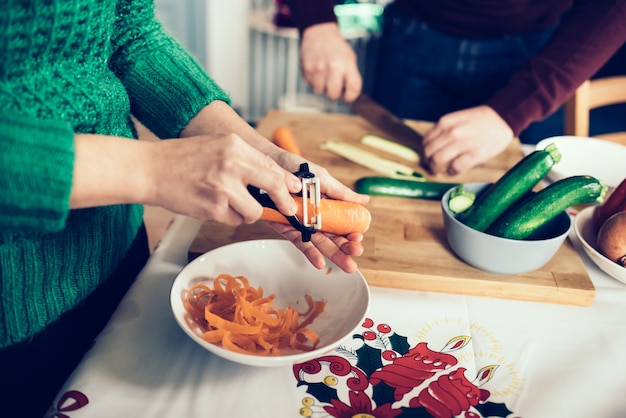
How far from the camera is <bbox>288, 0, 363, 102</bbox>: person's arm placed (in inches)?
58.5

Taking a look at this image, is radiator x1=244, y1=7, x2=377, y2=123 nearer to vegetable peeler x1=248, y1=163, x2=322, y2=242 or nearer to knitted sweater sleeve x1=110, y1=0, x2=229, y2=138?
knitted sweater sleeve x1=110, y1=0, x2=229, y2=138

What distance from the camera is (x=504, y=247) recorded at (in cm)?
93

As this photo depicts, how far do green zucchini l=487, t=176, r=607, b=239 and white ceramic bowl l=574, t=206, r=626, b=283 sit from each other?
10cm

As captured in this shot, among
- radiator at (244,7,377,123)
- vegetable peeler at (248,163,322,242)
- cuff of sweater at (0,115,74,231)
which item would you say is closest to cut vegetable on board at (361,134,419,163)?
vegetable peeler at (248,163,322,242)

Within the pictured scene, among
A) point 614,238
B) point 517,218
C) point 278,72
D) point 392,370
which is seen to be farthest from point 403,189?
point 278,72

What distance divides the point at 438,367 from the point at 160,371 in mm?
417

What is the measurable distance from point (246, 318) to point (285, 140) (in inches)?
28.5

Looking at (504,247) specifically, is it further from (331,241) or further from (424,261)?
(331,241)

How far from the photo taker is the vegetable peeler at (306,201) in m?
0.74

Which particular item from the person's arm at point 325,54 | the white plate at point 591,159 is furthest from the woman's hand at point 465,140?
the person's arm at point 325,54

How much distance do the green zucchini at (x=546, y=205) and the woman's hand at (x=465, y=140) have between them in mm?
402

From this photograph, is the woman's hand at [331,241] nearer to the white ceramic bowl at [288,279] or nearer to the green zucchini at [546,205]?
the white ceramic bowl at [288,279]

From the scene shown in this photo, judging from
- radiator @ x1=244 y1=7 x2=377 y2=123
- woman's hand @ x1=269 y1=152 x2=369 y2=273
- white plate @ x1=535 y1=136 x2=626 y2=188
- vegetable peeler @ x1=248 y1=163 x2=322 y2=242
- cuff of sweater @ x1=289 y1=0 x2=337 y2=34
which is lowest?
radiator @ x1=244 y1=7 x2=377 y2=123

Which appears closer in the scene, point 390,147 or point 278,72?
point 390,147
